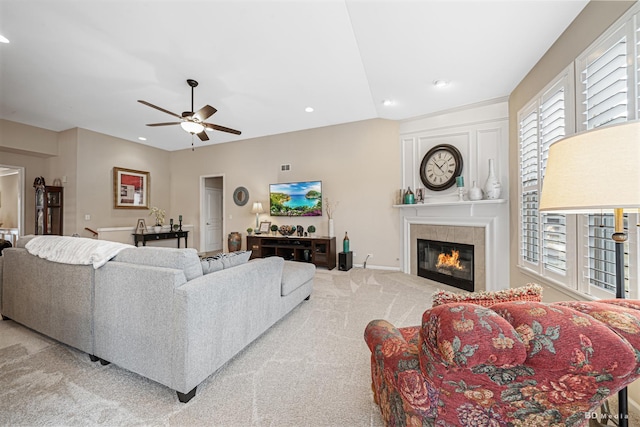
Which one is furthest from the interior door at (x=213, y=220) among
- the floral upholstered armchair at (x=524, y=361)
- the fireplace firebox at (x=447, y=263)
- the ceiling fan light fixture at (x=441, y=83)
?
the floral upholstered armchair at (x=524, y=361)

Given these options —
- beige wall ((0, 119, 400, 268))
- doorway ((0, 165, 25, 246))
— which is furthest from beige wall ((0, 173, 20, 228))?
beige wall ((0, 119, 400, 268))

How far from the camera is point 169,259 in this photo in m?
1.58

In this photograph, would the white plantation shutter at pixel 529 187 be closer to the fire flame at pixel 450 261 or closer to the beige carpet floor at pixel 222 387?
the fire flame at pixel 450 261

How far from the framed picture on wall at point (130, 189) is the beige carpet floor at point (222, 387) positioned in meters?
3.87

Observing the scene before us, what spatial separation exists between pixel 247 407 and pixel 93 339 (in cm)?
130

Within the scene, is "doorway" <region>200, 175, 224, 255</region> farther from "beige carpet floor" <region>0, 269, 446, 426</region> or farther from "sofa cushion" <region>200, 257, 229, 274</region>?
"sofa cushion" <region>200, 257, 229, 274</region>

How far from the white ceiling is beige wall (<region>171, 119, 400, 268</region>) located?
736mm

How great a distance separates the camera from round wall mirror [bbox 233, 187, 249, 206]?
5906 mm

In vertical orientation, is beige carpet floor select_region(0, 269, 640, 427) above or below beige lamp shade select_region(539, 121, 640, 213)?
below

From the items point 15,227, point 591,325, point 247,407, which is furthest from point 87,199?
point 591,325

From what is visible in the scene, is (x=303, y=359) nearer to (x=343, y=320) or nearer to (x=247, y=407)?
(x=247, y=407)

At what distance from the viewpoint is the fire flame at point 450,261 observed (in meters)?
3.72

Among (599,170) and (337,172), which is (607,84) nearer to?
(599,170)

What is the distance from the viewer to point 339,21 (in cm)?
227
